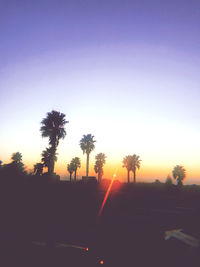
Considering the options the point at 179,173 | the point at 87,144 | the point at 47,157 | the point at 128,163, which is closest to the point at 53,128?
the point at 47,157

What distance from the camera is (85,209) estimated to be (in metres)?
11.2

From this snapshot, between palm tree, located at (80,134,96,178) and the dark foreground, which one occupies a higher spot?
palm tree, located at (80,134,96,178)

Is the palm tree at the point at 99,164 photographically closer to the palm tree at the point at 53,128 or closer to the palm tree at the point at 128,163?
the palm tree at the point at 128,163

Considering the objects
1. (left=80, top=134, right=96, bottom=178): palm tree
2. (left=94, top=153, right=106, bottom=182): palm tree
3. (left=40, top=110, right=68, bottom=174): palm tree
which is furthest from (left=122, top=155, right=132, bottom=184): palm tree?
(left=40, top=110, right=68, bottom=174): palm tree

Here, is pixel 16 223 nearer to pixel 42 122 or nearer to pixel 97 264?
pixel 97 264

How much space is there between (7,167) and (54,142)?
31.0 feet

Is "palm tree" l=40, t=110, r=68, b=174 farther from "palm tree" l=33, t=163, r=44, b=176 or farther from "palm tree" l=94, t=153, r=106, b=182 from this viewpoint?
"palm tree" l=94, t=153, r=106, b=182

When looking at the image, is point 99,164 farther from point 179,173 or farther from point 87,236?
point 87,236

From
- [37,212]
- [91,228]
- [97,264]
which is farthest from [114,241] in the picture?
[37,212]

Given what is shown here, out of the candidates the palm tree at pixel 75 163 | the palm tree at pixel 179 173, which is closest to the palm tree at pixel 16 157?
the palm tree at pixel 75 163

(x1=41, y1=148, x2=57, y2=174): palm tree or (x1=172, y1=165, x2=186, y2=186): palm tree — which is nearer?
(x1=41, y1=148, x2=57, y2=174): palm tree

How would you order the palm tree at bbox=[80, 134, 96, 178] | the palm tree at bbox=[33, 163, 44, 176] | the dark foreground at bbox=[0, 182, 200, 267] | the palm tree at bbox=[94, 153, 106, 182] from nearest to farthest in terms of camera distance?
1. the dark foreground at bbox=[0, 182, 200, 267]
2. the palm tree at bbox=[33, 163, 44, 176]
3. the palm tree at bbox=[80, 134, 96, 178]
4. the palm tree at bbox=[94, 153, 106, 182]

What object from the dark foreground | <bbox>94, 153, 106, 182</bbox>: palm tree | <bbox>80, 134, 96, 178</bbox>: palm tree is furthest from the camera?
<bbox>94, 153, 106, 182</bbox>: palm tree

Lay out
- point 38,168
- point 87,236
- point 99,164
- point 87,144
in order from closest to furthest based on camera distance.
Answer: point 87,236 < point 38,168 < point 87,144 < point 99,164
